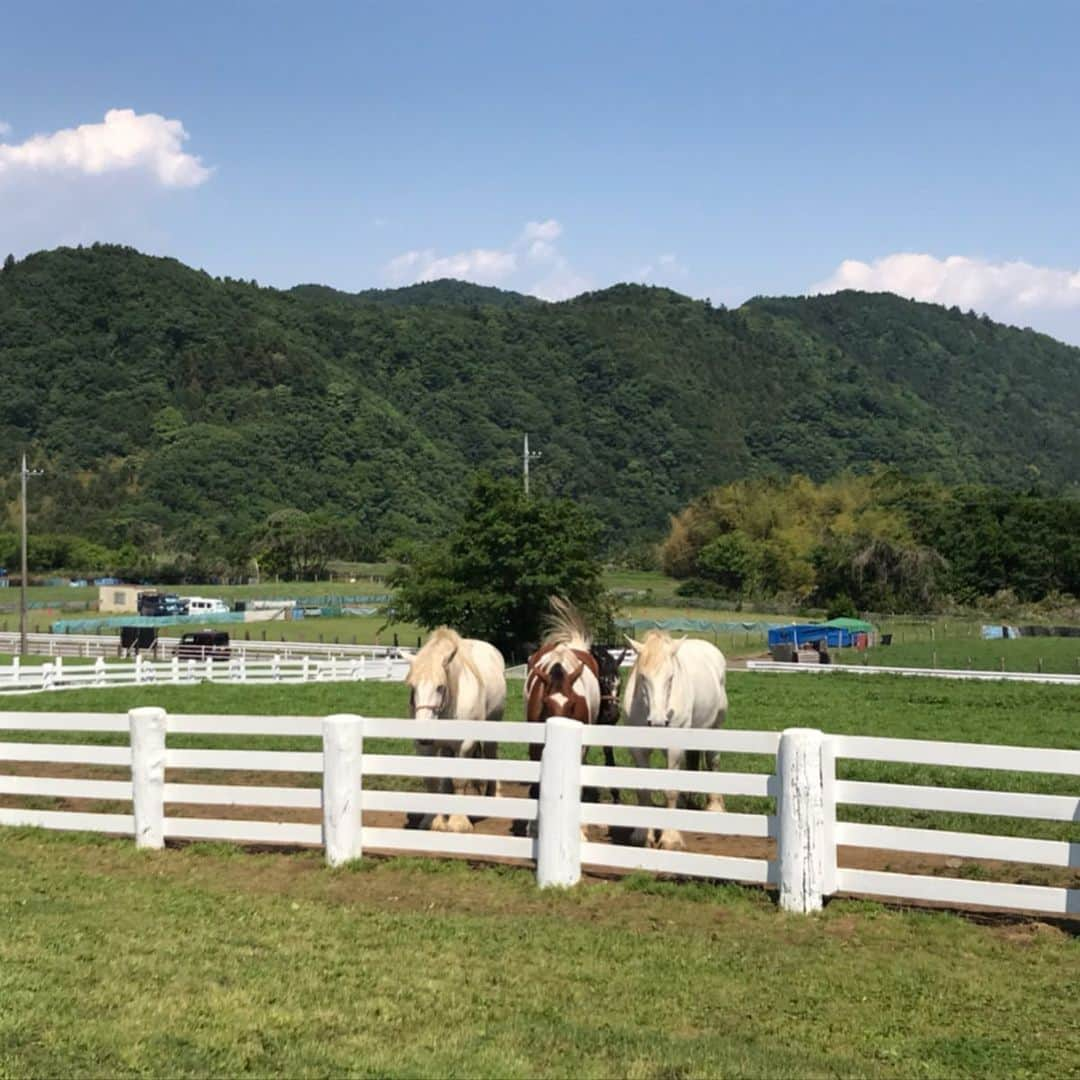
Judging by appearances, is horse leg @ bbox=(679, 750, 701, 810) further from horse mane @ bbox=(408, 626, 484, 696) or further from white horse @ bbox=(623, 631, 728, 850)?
horse mane @ bbox=(408, 626, 484, 696)

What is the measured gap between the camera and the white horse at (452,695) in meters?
11.0

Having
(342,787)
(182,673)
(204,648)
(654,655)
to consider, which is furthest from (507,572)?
(342,787)

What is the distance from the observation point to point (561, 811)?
30.2 ft

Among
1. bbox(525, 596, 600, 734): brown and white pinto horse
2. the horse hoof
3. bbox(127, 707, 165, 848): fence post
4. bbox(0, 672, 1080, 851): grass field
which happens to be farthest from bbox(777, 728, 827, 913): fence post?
bbox(127, 707, 165, 848): fence post

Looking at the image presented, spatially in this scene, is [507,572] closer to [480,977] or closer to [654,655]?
[654,655]

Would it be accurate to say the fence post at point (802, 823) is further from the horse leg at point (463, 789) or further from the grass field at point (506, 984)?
the horse leg at point (463, 789)

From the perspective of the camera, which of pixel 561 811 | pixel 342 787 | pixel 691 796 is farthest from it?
pixel 691 796

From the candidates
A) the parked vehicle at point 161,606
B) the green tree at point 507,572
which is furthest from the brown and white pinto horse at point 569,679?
the parked vehicle at point 161,606

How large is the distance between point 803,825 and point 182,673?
29.0 meters

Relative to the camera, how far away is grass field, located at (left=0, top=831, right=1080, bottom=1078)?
5.86 meters

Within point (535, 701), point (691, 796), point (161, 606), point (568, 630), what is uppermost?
point (568, 630)

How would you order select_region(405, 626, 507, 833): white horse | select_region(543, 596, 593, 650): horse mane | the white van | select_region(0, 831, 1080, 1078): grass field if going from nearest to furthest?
select_region(0, 831, 1080, 1078): grass field → select_region(405, 626, 507, 833): white horse → select_region(543, 596, 593, 650): horse mane → the white van

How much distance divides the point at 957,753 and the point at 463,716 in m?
4.79

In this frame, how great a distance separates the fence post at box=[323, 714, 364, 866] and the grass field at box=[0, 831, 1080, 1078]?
1.47 ft
